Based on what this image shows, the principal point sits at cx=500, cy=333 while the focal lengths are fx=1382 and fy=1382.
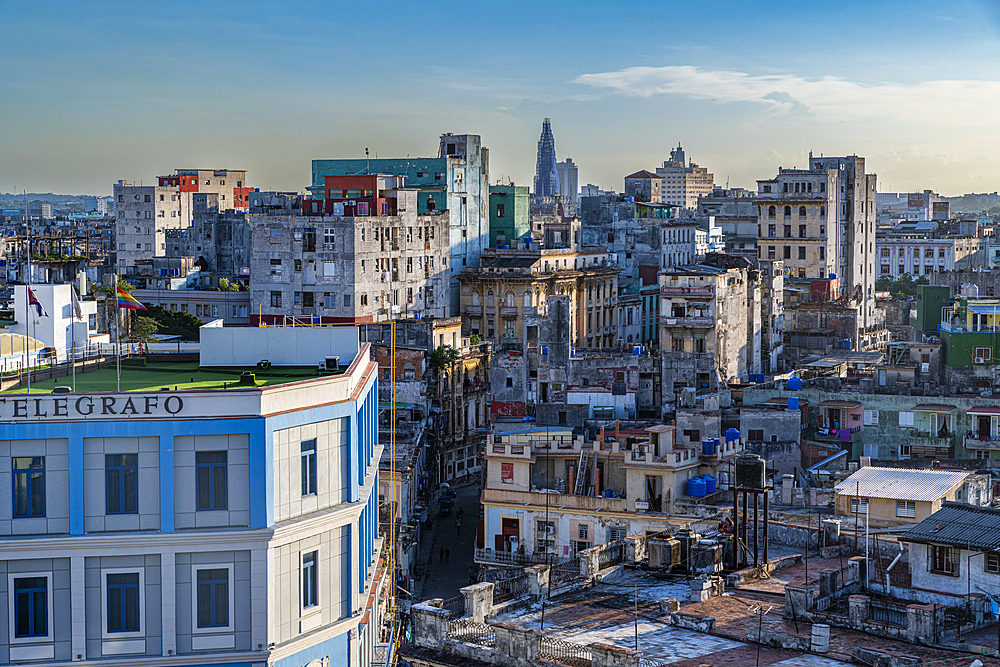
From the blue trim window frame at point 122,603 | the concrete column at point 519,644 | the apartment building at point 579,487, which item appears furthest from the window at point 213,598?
the apartment building at point 579,487

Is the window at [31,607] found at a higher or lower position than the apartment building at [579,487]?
higher

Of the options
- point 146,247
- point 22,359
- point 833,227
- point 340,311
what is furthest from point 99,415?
point 146,247

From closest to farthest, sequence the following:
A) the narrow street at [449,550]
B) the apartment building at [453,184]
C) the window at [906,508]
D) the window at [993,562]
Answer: the window at [993,562] < the window at [906,508] < the narrow street at [449,550] < the apartment building at [453,184]

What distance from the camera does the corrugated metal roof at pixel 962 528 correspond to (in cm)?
2788

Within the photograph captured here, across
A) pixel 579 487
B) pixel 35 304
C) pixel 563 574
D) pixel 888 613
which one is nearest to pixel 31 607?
pixel 563 574

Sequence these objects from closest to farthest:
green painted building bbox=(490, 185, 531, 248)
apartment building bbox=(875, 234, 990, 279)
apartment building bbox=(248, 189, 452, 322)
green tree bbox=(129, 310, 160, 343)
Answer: green tree bbox=(129, 310, 160, 343), apartment building bbox=(248, 189, 452, 322), green painted building bbox=(490, 185, 531, 248), apartment building bbox=(875, 234, 990, 279)

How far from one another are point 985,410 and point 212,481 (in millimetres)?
39324

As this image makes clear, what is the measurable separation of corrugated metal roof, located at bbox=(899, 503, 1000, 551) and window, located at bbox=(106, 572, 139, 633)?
15.3 metres

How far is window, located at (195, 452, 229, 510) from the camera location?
2580cm

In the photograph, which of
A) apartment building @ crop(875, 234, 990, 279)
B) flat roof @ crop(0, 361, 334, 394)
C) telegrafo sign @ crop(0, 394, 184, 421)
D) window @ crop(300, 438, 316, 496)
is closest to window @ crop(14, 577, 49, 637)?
telegrafo sign @ crop(0, 394, 184, 421)

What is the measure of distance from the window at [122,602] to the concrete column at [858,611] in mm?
13547

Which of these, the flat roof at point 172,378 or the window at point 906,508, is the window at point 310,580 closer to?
the flat roof at point 172,378

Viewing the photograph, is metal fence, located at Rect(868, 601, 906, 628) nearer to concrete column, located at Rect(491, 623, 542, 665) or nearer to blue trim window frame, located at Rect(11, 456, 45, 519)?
concrete column, located at Rect(491, 623, 542, 665)

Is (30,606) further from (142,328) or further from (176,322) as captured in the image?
(176,322)
